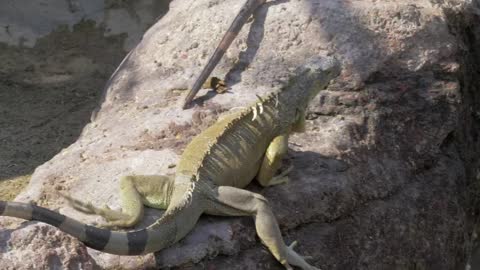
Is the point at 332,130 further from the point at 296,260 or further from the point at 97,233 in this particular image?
the point at 97,233

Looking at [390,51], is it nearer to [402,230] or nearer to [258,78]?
[258,78]

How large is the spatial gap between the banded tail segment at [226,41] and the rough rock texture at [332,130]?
83 mm

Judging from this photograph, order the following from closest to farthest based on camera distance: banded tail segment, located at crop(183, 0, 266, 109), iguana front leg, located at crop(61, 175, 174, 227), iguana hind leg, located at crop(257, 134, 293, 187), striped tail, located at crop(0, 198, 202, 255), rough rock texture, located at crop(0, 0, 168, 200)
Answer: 1. striped tail, located at crop(0, 198, 202, 255)
2. iguana front leg, located at crop(61, 175, 174, 227)
3. iguana hind leg, located at crop(257, 134, 293, 187)
4. banded tail segment, located at crop(183, 0, 266, 109)
5. rough rock texture, located at crop(0, 0, 168, 200)

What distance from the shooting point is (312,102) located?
508 centimetres

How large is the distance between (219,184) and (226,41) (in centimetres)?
160

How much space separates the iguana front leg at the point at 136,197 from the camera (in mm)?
3762

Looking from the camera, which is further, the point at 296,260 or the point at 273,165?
the point at 273,165

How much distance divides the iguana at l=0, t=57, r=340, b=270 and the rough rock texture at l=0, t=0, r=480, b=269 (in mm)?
91

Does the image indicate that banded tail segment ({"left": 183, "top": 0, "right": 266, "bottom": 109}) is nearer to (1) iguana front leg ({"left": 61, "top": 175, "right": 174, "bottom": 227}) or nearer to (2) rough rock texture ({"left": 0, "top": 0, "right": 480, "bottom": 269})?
(2) rough rock texture ({"left": 0, "top": 0, "right": 480, "bottom": 269})

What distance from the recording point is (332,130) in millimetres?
4855

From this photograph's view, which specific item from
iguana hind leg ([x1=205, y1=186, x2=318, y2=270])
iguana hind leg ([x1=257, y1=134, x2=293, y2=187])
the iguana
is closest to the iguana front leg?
the iguana

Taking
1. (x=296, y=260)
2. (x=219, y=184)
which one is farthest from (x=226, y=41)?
(x=296, y=260)

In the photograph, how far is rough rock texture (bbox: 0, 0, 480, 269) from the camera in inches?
162

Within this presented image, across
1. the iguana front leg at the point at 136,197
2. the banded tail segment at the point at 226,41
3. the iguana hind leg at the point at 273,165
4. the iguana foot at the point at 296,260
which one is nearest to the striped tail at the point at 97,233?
the iguana front leg at the point at 136,197
